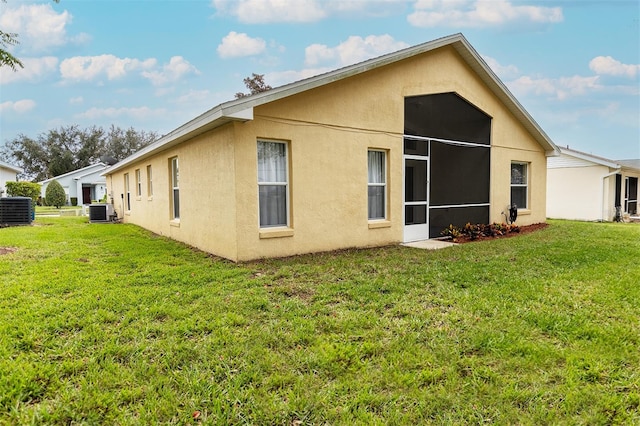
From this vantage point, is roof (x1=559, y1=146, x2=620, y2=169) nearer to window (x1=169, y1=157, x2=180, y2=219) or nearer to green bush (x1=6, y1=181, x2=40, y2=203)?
window (x1=169, y1=157, x2=180, y2=219)

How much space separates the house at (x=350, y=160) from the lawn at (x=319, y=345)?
1552 mm

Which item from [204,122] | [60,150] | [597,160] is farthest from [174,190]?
[60,150]

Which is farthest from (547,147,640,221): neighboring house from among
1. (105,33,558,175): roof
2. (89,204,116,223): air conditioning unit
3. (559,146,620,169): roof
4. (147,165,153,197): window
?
(89,204,116,223): air conditioning unit

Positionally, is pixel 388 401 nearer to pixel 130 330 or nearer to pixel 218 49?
pixel 130 330

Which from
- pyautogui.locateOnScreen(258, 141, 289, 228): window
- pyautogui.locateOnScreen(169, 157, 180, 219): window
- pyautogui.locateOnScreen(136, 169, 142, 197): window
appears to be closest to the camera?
pyautogui.locateOnScreen(258, 141, 289, 228): window

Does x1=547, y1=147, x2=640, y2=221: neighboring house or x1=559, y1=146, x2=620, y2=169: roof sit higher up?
x1=559, y1=146, x2=620, y2=169: roof

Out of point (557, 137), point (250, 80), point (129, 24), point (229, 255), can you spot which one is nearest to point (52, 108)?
point (250, 80)

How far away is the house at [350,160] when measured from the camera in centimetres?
693

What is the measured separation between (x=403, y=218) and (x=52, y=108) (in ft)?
163

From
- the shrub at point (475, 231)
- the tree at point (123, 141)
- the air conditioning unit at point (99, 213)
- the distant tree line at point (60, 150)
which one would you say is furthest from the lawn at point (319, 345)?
the tree at point (123, 141)

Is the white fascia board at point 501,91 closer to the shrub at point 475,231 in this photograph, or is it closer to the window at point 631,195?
the shrub at point 475,231

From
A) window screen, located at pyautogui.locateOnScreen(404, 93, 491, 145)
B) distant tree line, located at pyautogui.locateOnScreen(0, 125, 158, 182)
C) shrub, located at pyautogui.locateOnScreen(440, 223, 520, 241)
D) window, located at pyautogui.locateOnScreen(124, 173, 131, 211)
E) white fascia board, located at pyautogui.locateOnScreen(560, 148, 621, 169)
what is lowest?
shrub, located at pyautogui.locateOnScreen(440, 223, 520, 241)

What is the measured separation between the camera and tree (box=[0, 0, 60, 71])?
8094 mm

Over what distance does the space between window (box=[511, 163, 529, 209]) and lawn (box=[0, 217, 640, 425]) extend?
7.11m
